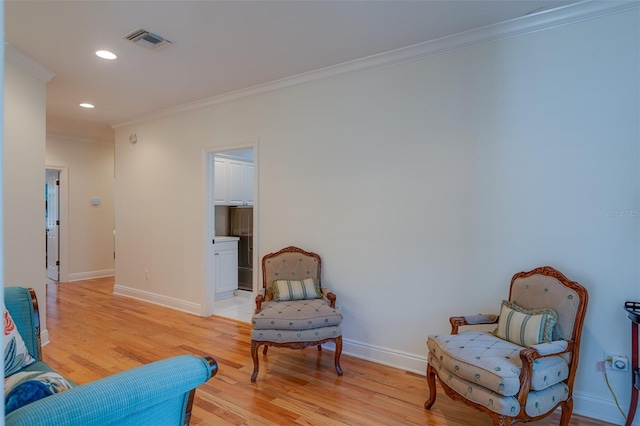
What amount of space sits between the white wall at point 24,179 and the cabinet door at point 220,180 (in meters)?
2.34

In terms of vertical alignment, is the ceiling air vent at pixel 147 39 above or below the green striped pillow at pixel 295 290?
above

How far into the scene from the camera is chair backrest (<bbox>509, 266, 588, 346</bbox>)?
217 centimetres

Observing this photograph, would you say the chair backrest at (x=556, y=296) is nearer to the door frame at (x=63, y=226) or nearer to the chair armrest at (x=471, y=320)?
the chair armrest at (x=471, y=320)

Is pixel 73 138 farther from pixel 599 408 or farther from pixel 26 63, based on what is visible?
pixel 599 408

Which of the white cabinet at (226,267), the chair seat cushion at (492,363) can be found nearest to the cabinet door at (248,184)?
the white cabinet at (226,267)

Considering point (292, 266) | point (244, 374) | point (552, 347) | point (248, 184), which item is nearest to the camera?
point (552, 347)

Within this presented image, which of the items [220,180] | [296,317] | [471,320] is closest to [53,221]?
[220,180]

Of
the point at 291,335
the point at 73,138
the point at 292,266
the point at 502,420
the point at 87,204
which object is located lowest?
the point at 502,420

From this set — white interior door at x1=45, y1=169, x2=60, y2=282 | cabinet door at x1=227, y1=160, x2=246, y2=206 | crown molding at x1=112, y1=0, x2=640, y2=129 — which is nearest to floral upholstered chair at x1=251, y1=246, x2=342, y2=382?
crown molding at x1=112, y1=0, x2=640, y2=129

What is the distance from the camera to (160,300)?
16.6 feet

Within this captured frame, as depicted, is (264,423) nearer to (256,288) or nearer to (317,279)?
(317,279)

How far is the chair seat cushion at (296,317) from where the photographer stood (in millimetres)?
2832

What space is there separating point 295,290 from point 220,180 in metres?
2.99

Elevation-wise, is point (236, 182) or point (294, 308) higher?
point (236, 182)
